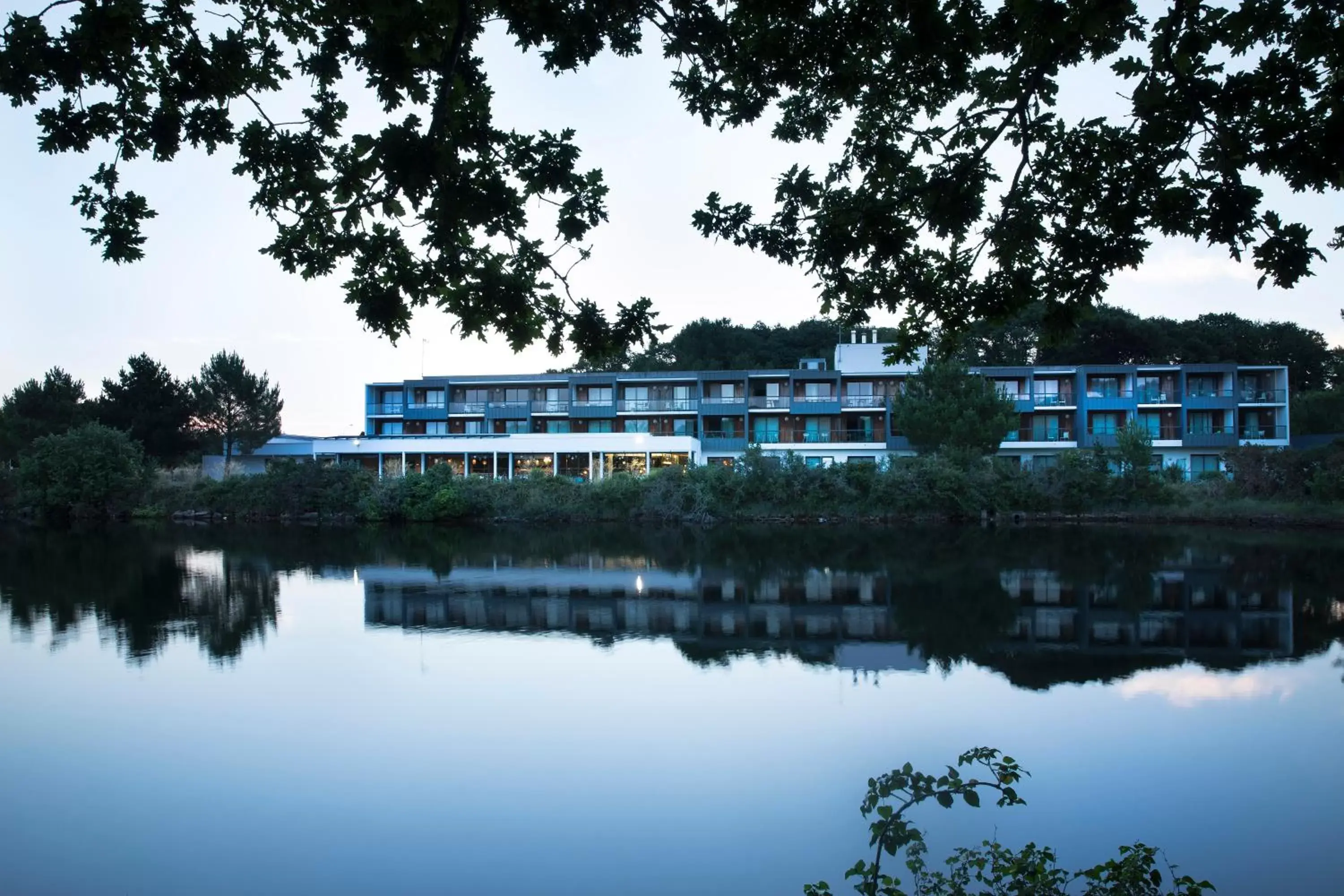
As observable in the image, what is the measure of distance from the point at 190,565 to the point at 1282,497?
134 feet

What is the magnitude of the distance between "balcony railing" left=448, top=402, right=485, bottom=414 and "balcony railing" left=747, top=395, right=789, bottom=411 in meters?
17.6

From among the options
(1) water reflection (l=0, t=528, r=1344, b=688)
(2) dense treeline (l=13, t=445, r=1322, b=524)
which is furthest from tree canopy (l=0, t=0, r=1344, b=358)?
(2) dense treeline (l=13, t=445, r=1322, b=524)

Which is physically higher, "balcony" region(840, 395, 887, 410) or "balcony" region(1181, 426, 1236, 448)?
"balcony" region(840, 395, 887, 410)

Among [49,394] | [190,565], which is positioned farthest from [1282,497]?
[49,394]

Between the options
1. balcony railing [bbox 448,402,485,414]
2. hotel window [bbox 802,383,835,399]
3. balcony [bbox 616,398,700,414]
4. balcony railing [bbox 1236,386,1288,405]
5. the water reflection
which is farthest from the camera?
balcony railing [bbox 448,402,485,414]

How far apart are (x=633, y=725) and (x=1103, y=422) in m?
52.1

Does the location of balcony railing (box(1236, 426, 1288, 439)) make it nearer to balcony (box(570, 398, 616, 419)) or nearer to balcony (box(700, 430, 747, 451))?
balcony (box(700, 430, 747, 451))

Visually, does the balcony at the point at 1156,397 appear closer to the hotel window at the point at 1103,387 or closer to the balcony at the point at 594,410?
the hotel window at the point at 1103,387

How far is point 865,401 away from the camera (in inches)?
2222

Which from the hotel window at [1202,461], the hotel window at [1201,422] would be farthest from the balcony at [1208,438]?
the hotel window at [1202,461]

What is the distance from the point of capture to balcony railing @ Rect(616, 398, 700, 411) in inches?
2283

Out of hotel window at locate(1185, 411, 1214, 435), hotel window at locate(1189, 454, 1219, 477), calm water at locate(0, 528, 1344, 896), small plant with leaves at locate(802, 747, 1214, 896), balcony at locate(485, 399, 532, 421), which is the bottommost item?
calm water at locate(0, 528, 1344, 896)

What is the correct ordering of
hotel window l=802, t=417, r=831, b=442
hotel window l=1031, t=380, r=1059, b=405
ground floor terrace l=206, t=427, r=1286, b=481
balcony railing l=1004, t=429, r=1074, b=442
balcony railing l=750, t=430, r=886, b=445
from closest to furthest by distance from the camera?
ground floor terrace l=206, t=427, r=1286, b=481 → balcony railing l=1004, t=429, r=1074, b=442 → hotel window l=1031, t=380, r=1059, b=405 → balcony railing l=750, t=430, r=886, b=445 → hotel window l=802, t=417, r=831, b=442

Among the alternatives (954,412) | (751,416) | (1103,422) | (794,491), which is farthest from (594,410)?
(1103,422)
